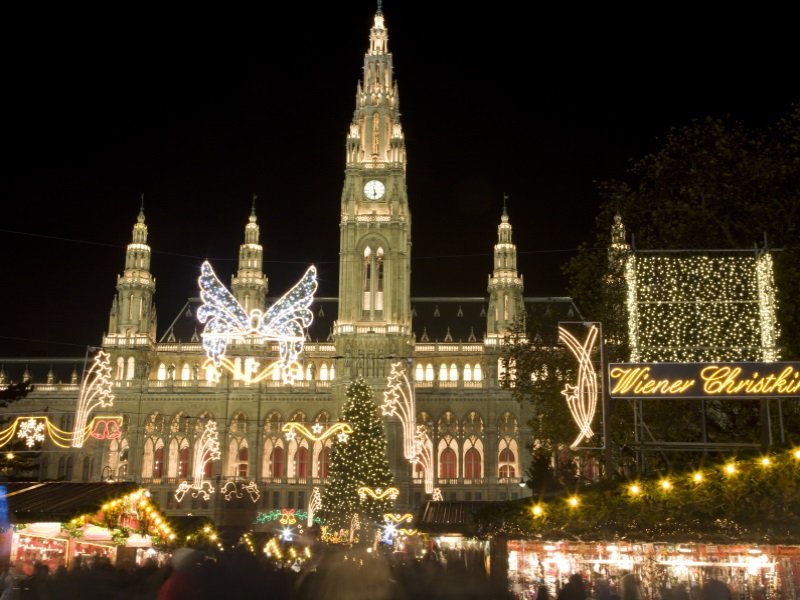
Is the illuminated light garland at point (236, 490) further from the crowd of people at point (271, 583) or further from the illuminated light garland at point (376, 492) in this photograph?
the crowd of people at point (271, 583)

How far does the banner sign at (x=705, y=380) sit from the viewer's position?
17.7 metres

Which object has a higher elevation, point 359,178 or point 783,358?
point 359,178

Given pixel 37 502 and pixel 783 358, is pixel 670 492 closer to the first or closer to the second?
pixel 783 358

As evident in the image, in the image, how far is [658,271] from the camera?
21656 mm

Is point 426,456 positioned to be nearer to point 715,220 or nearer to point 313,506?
point 313,506

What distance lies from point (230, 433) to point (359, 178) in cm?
2268

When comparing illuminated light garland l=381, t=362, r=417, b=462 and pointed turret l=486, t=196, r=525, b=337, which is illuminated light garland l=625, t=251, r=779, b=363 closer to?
illuminated light garland l=381, t=362, r=417, b=462


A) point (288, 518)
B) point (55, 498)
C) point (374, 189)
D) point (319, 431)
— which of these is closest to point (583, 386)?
point (55, 498)

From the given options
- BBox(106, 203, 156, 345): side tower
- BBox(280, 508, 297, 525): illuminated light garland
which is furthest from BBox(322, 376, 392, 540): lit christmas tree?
BBox(106, 203, 156, 345): side tower

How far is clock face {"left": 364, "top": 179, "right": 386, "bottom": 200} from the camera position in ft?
240

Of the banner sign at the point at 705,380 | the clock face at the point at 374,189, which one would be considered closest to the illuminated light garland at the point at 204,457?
the clock face at the point at 374,189

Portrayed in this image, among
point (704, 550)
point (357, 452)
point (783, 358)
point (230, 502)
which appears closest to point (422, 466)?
point (230, 502)

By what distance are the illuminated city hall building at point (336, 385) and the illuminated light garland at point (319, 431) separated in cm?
384

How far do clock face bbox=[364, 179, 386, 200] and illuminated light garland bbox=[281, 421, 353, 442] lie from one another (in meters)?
19.5
